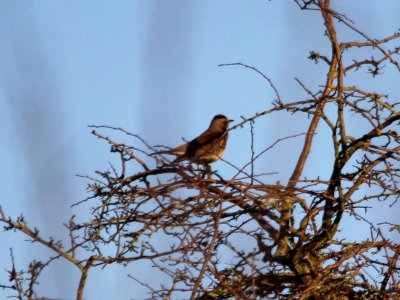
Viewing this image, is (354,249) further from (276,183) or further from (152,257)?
(152,257)

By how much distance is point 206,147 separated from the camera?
5.44 meters

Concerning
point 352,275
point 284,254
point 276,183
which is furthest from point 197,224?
point 352,275

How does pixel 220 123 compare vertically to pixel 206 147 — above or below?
above

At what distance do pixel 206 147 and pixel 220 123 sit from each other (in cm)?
85

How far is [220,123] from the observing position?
6.26 meters

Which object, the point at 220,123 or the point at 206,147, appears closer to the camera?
the point at 206,147

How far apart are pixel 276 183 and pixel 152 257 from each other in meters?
0.80

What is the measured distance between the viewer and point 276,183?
12.9 feet

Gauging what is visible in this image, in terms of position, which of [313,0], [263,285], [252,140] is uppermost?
[313,0]

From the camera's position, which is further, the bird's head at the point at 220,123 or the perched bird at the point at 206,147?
the bird's head at the point at 220,123

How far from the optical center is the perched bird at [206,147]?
16.9 ft

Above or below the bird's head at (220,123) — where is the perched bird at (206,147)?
below

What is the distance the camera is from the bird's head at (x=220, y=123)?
6.06m

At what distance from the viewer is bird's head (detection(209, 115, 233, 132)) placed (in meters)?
6.06
